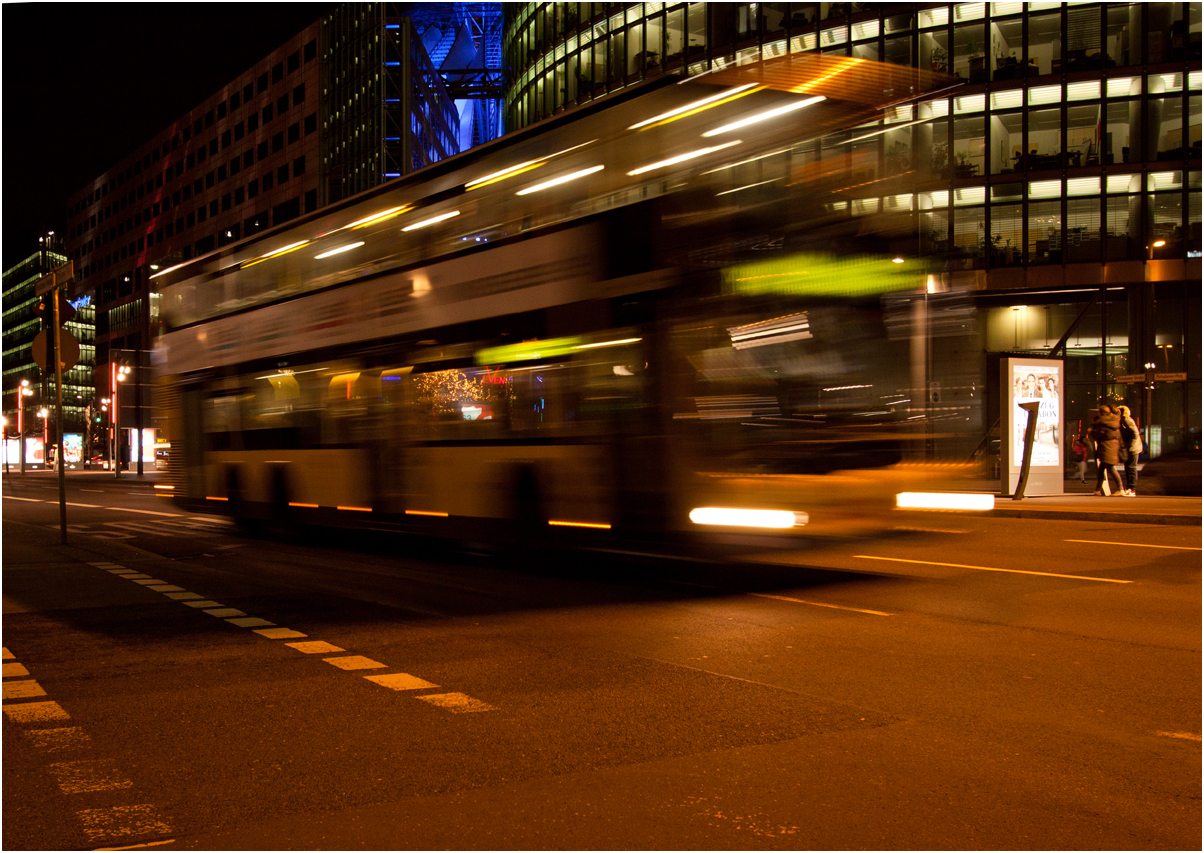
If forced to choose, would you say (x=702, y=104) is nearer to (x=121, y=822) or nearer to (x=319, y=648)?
(x=319, y=648)

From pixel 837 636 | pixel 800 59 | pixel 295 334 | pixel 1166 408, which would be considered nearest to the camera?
pixel 837 636

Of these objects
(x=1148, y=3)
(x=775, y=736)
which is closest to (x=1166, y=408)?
(x=1148, y=3)

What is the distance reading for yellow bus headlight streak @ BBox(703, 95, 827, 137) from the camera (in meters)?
8.45

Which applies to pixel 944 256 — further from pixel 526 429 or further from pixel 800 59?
pixel 526 429

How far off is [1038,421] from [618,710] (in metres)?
18.0

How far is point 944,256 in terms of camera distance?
9633 mm

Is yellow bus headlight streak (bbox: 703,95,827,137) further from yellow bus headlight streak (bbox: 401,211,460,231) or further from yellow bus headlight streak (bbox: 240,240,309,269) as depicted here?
yellow bus headlight streak (bbox: 240,240,309,269)

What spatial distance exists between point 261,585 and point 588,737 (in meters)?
6.95

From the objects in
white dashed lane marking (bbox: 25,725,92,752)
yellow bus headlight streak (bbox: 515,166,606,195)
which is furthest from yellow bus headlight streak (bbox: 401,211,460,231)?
white dashed lane marking (bbox: 25,725,92,752)

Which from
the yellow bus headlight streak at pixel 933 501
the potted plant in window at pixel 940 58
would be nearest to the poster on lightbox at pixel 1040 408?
the yellow bus headlight streak at pixel 933 501

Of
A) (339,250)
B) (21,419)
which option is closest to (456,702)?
(339,250)

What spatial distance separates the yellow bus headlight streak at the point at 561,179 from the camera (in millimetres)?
9383

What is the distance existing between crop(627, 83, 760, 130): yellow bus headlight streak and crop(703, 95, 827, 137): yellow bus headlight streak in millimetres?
233

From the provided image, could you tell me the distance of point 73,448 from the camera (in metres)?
74.4
